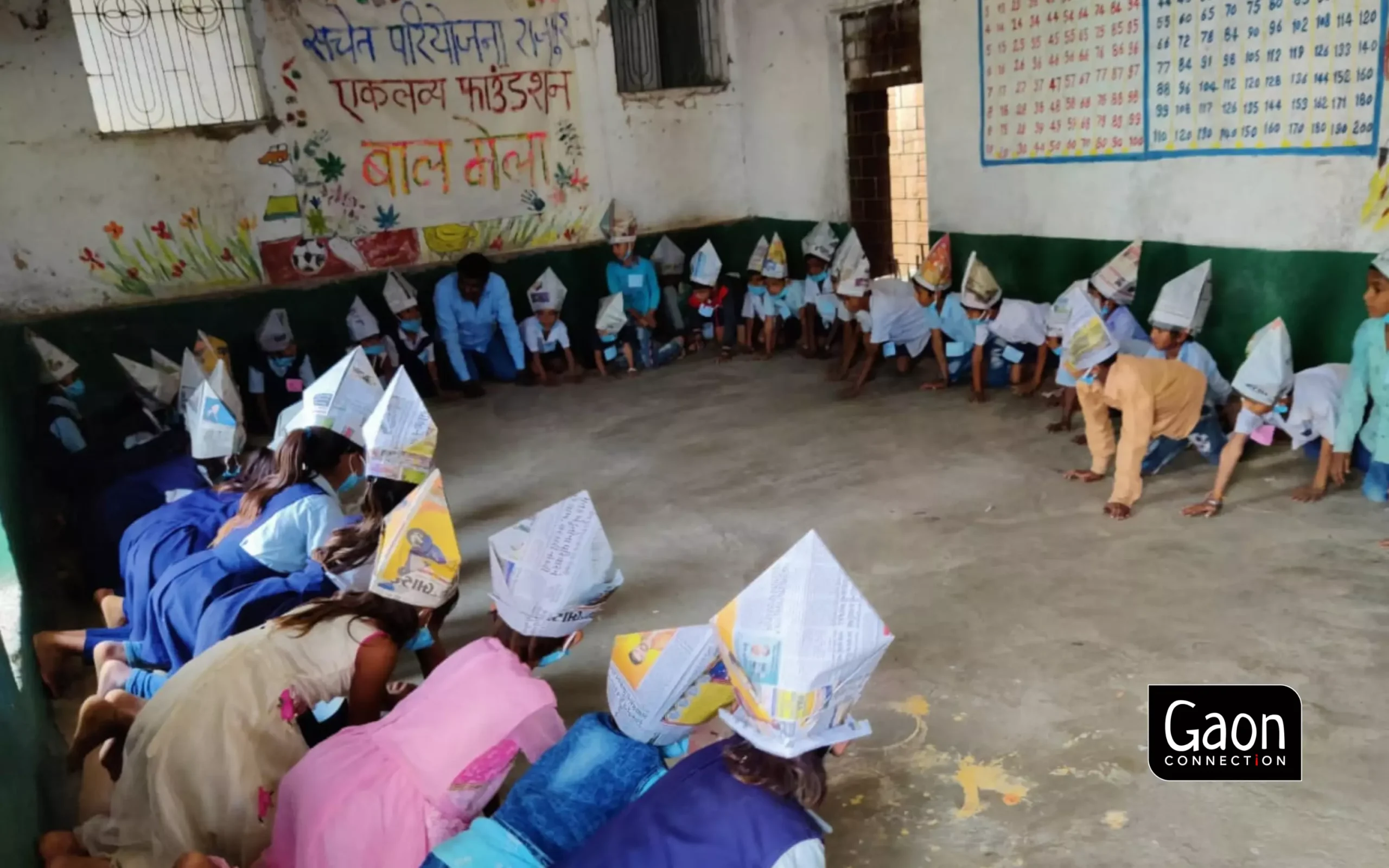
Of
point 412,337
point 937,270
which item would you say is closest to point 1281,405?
point 937,270

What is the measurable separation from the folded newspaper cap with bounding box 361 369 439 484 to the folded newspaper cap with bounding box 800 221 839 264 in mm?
3642

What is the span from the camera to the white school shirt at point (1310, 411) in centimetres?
330

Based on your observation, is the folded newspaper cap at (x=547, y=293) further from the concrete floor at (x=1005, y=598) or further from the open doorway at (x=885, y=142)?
the open doorway at (x=885, y=142)

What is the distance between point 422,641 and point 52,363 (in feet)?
11.5

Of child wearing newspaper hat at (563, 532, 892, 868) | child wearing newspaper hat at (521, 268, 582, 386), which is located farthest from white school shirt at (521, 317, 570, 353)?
child wearing newspaper hat at (563, 532, 892, 868)

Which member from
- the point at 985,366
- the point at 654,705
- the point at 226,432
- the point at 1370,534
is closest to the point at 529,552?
the point at 654,705

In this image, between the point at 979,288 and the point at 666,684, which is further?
the point at 979,288

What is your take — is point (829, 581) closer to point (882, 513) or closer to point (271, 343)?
point (882, 513)

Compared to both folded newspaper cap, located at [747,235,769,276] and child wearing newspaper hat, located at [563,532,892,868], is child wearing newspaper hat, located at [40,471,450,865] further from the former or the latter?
folded newspaper cap, located at [747,235,769,276]

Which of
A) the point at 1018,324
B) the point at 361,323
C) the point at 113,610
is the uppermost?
the point at 361,323

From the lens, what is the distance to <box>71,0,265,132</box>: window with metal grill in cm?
515

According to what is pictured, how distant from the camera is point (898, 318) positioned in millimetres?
5254

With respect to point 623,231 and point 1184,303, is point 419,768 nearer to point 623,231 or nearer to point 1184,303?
point 1184,303

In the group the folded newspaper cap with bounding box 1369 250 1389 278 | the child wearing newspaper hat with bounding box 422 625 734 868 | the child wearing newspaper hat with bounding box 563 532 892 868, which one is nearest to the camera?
the child wearing newspaper hat with bounding box 563 532 892 868
